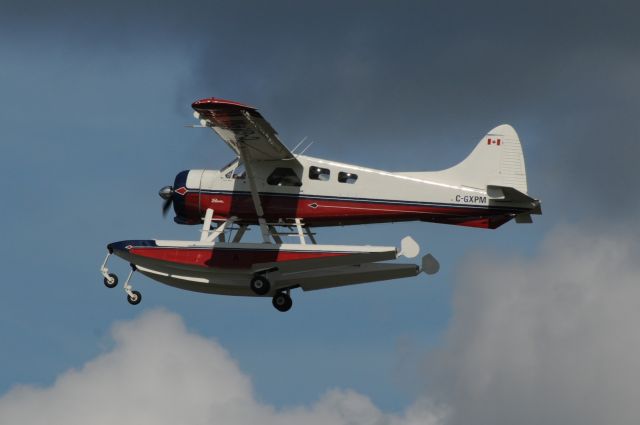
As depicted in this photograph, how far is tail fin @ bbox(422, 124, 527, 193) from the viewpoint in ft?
151

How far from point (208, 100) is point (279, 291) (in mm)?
5627

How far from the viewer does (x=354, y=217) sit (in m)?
46.3

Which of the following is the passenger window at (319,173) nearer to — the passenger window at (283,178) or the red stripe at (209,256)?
the passenger window at (283,178)

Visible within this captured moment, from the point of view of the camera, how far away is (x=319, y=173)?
4653 cm

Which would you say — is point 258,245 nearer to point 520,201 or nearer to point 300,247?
point 300,247

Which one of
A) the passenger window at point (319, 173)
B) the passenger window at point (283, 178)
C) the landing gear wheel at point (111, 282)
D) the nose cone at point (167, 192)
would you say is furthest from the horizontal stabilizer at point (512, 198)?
the landing gear wheel at point (111, 282)

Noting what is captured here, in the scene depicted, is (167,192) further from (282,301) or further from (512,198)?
(512,198)

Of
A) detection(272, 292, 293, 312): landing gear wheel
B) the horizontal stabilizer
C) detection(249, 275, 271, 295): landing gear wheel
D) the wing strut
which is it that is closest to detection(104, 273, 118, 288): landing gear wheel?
detection(249, 275, 271, 295): landing gear wheel

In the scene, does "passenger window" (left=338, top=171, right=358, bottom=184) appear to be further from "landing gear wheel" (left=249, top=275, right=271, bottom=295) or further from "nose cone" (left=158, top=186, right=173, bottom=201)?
"nose cone" (left=158, top=186, right=173, bottom=201)

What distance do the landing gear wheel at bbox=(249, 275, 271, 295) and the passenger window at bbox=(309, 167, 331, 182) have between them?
8.60 ft

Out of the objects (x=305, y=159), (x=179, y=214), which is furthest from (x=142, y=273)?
(x=305, y=159)

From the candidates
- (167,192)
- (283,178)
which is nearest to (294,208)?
(283,178)

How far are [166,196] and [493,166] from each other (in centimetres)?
782

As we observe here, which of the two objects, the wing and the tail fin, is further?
the tail fin
